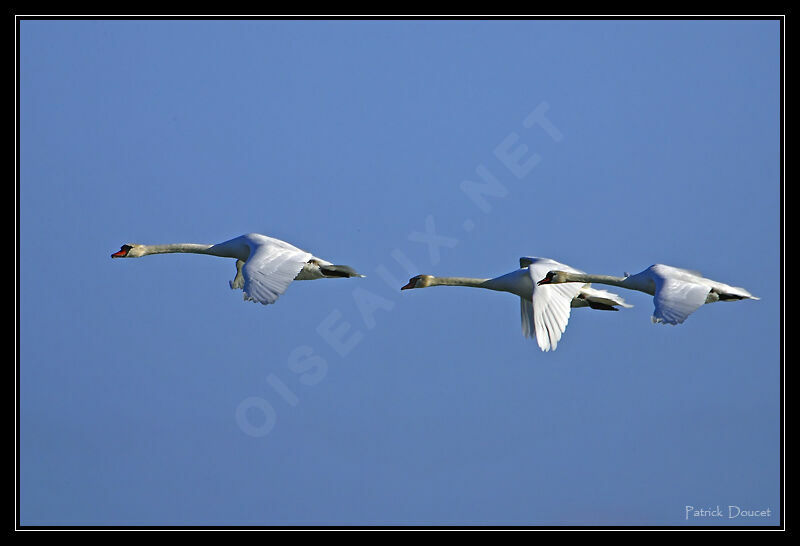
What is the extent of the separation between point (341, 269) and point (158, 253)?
4.71m

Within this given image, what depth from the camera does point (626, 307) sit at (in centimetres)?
3005

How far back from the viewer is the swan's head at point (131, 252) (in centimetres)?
3112

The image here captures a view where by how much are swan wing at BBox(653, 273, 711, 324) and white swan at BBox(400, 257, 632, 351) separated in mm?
2919

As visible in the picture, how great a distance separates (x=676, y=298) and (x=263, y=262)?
7.15 meters

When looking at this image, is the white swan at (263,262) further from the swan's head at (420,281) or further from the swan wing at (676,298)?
the swan wing at (676,298)

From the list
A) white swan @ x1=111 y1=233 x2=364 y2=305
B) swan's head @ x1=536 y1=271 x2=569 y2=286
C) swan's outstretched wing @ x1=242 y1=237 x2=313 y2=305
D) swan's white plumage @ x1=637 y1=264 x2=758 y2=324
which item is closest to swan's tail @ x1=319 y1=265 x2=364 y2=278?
white swan @ x1=111 y1=233 x2=364 y2=305

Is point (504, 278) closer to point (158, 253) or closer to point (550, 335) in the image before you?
point (550, 335)

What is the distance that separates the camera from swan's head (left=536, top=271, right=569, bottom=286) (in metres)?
29.2

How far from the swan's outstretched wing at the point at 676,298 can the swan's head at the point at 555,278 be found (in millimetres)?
2962

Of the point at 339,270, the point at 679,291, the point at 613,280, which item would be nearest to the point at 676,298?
the point at 679,291

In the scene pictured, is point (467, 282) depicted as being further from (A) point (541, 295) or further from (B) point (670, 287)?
(B) point (670, 287)

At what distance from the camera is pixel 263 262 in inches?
1041
